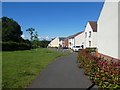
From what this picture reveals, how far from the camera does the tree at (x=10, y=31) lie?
240 ft

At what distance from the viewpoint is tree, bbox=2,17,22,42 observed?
73.1 m

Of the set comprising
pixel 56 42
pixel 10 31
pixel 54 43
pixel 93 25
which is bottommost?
pixel 54 43

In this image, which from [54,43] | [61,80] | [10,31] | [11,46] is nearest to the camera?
[61,80]

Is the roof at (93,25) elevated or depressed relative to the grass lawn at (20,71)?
elevated

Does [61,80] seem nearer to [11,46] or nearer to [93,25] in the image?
[11,46]

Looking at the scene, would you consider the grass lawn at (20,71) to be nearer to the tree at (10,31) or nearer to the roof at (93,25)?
the roof at (93,25)

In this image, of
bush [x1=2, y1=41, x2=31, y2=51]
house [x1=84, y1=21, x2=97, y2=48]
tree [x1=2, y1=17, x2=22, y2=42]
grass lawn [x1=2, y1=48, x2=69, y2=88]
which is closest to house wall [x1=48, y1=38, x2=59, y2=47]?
tree [x1=2, y1=17, x2=22, y2=42]

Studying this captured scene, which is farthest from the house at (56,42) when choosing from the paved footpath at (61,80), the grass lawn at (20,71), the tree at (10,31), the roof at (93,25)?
the paved footpath at (61,80)

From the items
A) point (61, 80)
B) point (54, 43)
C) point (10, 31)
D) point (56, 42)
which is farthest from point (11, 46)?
point (56, 42)

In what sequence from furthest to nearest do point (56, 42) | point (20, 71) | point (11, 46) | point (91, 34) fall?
point (56, 42) < point (91, 34) < point (11, 46) < point (20, 71)

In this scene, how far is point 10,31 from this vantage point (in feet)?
245

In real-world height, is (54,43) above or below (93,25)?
below

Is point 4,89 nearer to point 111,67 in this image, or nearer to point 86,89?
point 86,89

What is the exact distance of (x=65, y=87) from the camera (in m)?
8.66
